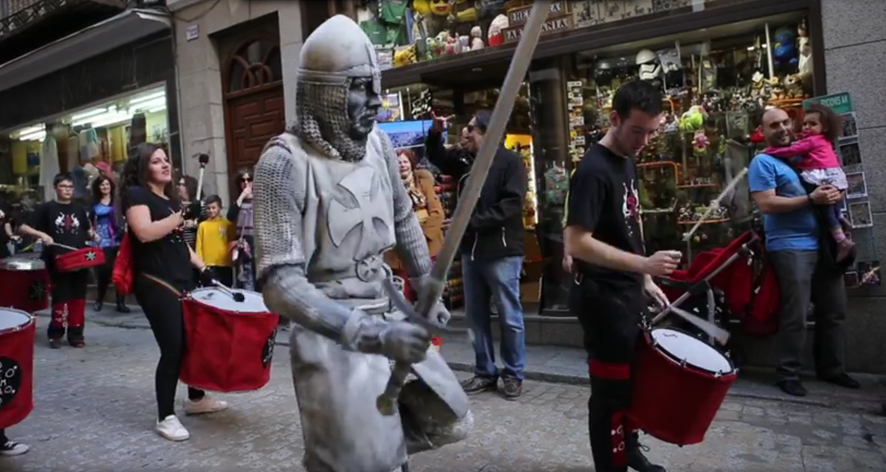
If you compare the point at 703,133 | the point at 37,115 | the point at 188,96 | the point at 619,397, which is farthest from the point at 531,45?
the point at 37,115

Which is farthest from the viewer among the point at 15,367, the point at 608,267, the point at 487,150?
the point at 15,367

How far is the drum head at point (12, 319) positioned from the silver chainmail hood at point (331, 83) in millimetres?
2512

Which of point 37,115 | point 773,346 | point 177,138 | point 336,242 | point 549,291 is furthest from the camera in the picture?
point 37,115

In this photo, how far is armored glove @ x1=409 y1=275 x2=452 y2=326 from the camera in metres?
1.85

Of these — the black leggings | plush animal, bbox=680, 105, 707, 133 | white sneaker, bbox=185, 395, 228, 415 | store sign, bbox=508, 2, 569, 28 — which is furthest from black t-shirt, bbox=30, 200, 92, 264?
plush animal, bbox=680, 105, 707, 133

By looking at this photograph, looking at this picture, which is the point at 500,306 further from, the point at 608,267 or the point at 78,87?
the point at 78,87

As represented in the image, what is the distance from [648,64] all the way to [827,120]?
1902 millimetres

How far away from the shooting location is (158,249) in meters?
4.70

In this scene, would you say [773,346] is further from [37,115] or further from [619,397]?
[37,115]

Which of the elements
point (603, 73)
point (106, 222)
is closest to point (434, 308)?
point (603, 73)

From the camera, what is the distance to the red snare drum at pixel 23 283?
736cm

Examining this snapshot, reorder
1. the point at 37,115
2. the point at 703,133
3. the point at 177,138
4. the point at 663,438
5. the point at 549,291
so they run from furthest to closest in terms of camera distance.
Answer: the point at 37,115 → the point at 177,138 → the point at 549,291 → the point at 703,133 → the point at 663,438

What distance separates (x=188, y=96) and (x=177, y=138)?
665 mm

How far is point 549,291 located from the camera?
288 inches
